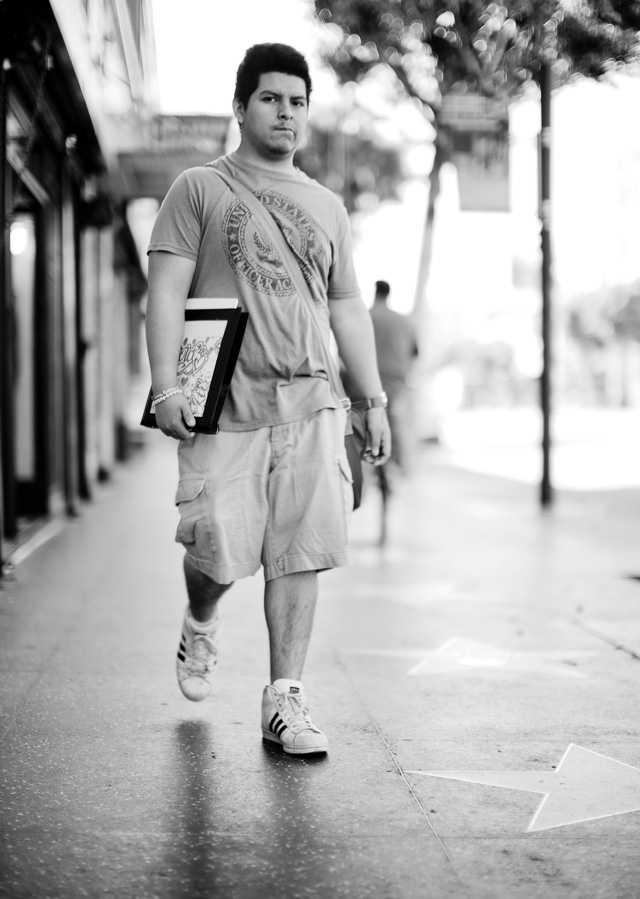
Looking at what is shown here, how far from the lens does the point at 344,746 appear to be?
3.60m

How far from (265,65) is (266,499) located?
129cm

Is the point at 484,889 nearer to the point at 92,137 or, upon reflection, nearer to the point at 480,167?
the point at 92,137

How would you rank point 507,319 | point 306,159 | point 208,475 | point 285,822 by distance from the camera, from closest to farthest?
point 285,822 < point 208,475 < point 306,159 < point 507,319

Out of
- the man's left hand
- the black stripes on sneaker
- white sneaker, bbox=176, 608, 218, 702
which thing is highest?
the man's left hand

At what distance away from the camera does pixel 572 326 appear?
78750 millimetres

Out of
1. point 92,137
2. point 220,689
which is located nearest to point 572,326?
point 92,137

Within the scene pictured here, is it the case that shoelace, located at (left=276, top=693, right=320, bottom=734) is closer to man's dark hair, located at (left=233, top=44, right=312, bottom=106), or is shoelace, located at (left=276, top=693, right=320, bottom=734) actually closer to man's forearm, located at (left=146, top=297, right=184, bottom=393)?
man's forearm, located at (left=146, top=297, right=184, bottom=393)

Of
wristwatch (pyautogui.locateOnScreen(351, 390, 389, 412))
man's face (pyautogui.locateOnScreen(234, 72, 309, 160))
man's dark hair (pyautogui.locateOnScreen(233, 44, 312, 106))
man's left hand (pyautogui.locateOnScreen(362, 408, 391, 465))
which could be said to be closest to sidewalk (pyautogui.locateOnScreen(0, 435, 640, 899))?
man's left hand (pyautogui.locateOnScreen(362, 408, 391, 465))

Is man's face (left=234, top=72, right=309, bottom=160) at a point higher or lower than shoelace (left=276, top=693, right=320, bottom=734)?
higher

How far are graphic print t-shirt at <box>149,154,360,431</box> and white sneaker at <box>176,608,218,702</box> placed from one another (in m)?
0.72

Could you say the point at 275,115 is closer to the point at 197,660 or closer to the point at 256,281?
the point at 256,281

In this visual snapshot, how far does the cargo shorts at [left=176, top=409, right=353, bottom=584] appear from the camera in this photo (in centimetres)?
354

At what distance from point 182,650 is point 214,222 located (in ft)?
4.44

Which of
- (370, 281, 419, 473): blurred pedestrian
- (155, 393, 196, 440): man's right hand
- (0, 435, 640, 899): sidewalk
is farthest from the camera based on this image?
(370, 281, 419, 473): blurred pedestrian
